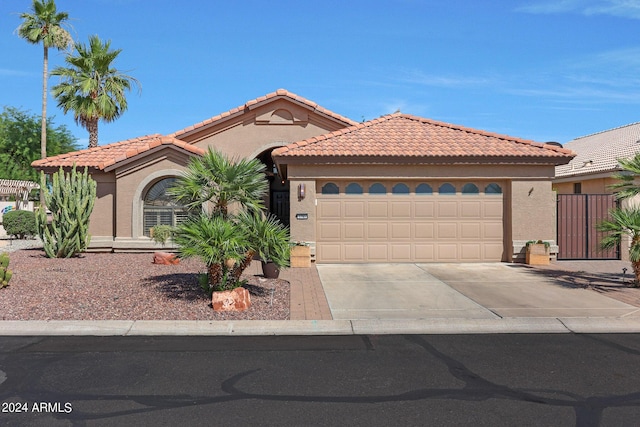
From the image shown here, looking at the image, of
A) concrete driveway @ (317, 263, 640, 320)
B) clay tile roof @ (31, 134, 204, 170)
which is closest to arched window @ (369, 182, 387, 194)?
A: concrete driveway @ (317, 263, 640, 320)

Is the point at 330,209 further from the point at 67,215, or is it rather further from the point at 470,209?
the point at 67,215

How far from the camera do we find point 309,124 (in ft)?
64.2

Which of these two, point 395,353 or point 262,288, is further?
point 262,288

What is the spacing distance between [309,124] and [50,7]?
21.5 metres

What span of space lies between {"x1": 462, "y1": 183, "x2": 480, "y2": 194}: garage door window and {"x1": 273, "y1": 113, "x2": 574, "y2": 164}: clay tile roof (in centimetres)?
99

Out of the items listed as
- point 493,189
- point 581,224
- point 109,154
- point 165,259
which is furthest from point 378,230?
point 109,154

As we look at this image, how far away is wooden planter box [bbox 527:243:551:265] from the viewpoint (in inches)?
597

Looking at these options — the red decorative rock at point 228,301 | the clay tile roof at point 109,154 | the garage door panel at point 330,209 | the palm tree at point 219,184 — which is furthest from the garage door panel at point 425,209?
the red decorative rock at point 228,301

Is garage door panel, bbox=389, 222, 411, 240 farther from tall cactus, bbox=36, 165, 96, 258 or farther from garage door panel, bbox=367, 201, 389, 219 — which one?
tall cactus, bbox=36, 165, 96, 258

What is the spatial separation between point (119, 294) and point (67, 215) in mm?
6547

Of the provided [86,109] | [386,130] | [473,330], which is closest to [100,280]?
[473,330]

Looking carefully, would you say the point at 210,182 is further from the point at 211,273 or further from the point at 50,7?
the point at 50,7

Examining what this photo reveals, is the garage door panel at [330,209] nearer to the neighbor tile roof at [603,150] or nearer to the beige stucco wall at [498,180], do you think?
the beige stucco wall at [498,180]

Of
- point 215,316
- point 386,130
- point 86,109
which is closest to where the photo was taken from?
point 215,316
